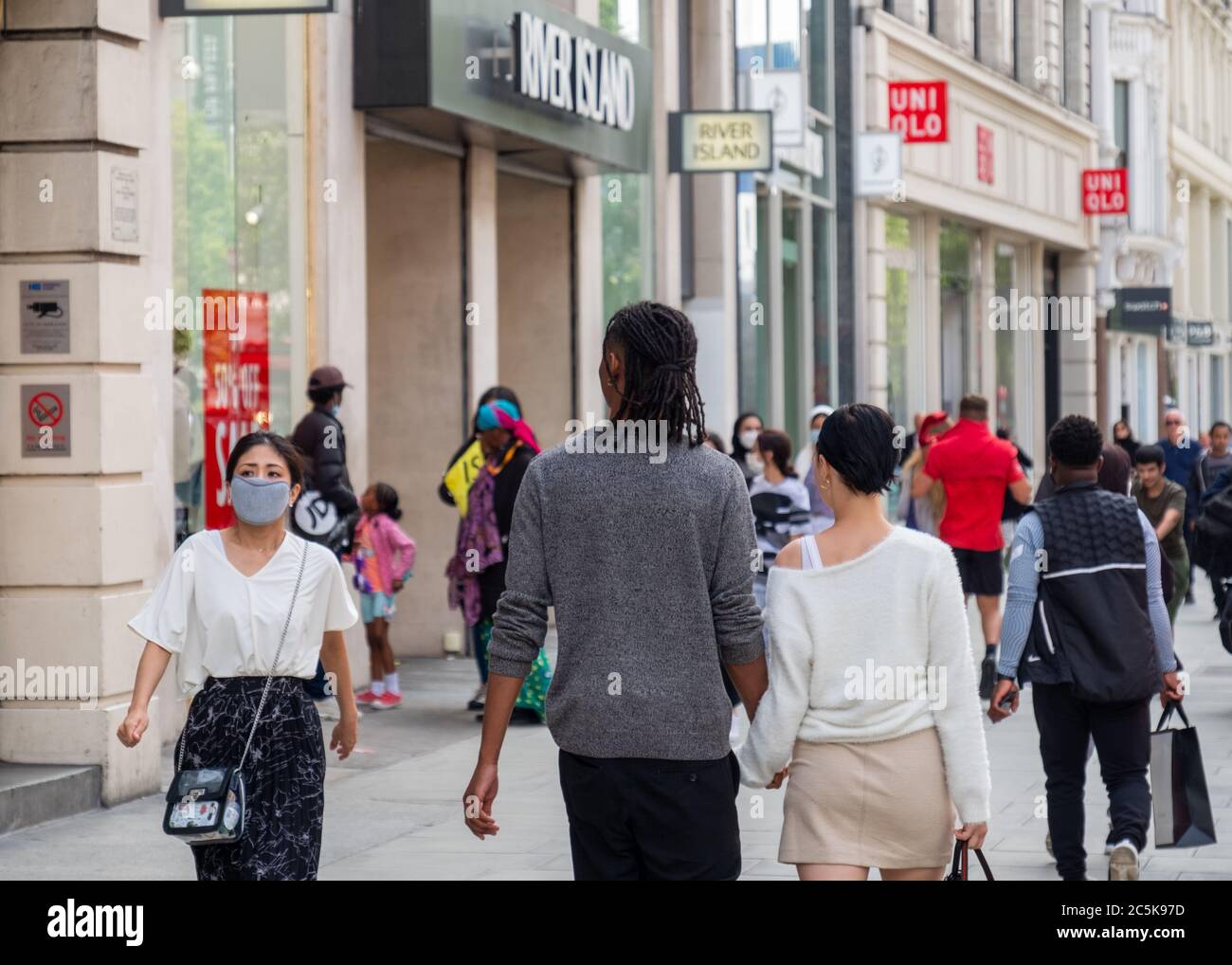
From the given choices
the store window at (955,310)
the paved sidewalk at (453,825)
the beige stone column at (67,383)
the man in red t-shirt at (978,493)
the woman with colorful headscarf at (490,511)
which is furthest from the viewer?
the store window at (955,310)

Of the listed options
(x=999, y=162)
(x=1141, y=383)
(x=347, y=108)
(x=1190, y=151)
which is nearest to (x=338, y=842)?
(x=347, y=108)

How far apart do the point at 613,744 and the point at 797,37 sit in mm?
19758

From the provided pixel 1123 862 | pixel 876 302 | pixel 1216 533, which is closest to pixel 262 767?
pixel 1123 862

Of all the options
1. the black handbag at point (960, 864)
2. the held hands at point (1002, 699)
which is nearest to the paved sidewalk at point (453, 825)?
the held hands at point (1002, 699)

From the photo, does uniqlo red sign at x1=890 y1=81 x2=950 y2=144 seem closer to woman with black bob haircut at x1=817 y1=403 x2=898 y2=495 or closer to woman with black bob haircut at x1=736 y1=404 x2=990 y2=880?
woman with black bob haircut at x1=817 y1=403 x2=898 y2=495

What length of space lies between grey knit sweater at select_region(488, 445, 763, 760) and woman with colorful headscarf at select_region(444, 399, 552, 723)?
6.87 metres

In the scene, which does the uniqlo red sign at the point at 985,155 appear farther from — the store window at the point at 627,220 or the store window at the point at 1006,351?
the store window at the point at 627,220

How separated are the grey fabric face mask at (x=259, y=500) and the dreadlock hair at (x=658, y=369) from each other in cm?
152

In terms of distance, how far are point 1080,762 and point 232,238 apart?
6402 mm

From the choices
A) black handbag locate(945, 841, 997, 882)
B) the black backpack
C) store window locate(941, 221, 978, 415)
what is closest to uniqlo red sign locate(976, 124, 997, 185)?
store window locate(941, 221, 978, 415)

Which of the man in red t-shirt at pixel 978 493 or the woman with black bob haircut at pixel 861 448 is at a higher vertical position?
Answer: the woman with black bob haircut at pixel 861 448

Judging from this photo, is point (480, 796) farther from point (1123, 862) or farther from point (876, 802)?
point (1123, 862)

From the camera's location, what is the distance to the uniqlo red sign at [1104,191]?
36.1 m

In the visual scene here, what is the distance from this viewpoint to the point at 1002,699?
7.04m
